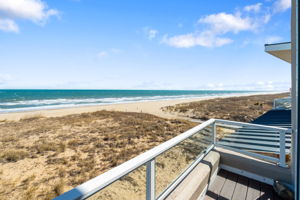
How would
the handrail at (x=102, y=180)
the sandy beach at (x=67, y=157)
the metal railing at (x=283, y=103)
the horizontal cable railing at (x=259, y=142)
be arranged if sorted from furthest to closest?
the metal railing at (x=283, y=103) < the horizontal cable railing at (x=259, y=142) < the sandy beach at (x=67, y=157) < the handrail at (x=102, y=180)

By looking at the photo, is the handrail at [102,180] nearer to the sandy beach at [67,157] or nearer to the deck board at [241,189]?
the sandy beach at [67,157]

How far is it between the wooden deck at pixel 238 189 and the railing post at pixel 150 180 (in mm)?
1096

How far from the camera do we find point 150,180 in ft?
5.17

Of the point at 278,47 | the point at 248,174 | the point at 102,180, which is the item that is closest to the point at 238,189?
the point at 248,174

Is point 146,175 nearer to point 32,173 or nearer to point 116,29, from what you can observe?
point 32,173

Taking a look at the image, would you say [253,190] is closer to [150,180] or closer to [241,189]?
[241,189]

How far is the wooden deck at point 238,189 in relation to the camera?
7.53 ft

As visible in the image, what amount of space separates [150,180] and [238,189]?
1654 millimetres

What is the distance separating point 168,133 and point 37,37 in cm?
1252

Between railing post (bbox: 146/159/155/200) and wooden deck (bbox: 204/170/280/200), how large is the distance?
110 centimetres

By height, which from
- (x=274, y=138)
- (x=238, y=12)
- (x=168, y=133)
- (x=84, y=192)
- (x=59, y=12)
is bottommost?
(x=168, y=133)

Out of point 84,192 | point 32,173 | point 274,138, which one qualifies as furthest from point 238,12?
point 32,173

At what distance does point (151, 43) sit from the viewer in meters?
17.7

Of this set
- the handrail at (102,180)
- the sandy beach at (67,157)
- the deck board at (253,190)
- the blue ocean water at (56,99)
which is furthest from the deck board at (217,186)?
the blue ocean water at (56,99)
